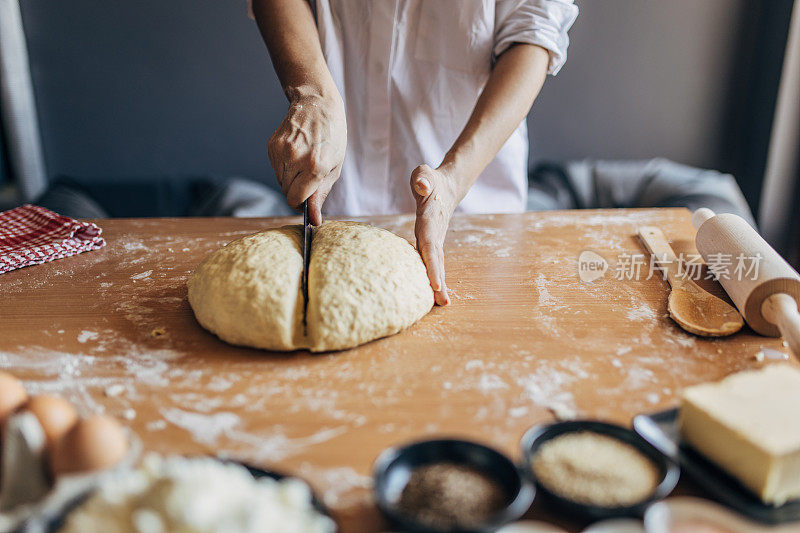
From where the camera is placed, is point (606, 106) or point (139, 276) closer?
point (139, 276)

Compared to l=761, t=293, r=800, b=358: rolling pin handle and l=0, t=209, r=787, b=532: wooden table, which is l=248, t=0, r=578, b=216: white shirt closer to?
l=0, t=209, r=787, b=532: wooden table

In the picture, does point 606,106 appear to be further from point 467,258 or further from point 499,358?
point 499,358

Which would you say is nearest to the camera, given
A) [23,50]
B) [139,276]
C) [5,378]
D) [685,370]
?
[5,378]

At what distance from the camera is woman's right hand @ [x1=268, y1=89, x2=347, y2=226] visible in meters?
1.33

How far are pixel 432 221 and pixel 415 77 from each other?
67cm

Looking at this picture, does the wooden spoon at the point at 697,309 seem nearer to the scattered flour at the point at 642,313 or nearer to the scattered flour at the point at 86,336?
the scattered flour at the point at 642,313

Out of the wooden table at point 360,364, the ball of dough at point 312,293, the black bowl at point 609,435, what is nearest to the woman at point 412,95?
the ball of dough at point 312,293

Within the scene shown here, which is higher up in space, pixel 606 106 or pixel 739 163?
pixel 606 106

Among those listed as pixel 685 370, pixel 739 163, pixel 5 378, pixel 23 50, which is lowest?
pixel 739 163

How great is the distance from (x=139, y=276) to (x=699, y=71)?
3109mm

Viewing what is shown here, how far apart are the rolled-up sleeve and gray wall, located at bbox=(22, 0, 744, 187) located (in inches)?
62.6

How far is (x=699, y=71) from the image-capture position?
3.30 metres

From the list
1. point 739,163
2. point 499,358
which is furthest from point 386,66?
point 739,163

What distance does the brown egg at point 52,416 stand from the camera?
0.73 m
